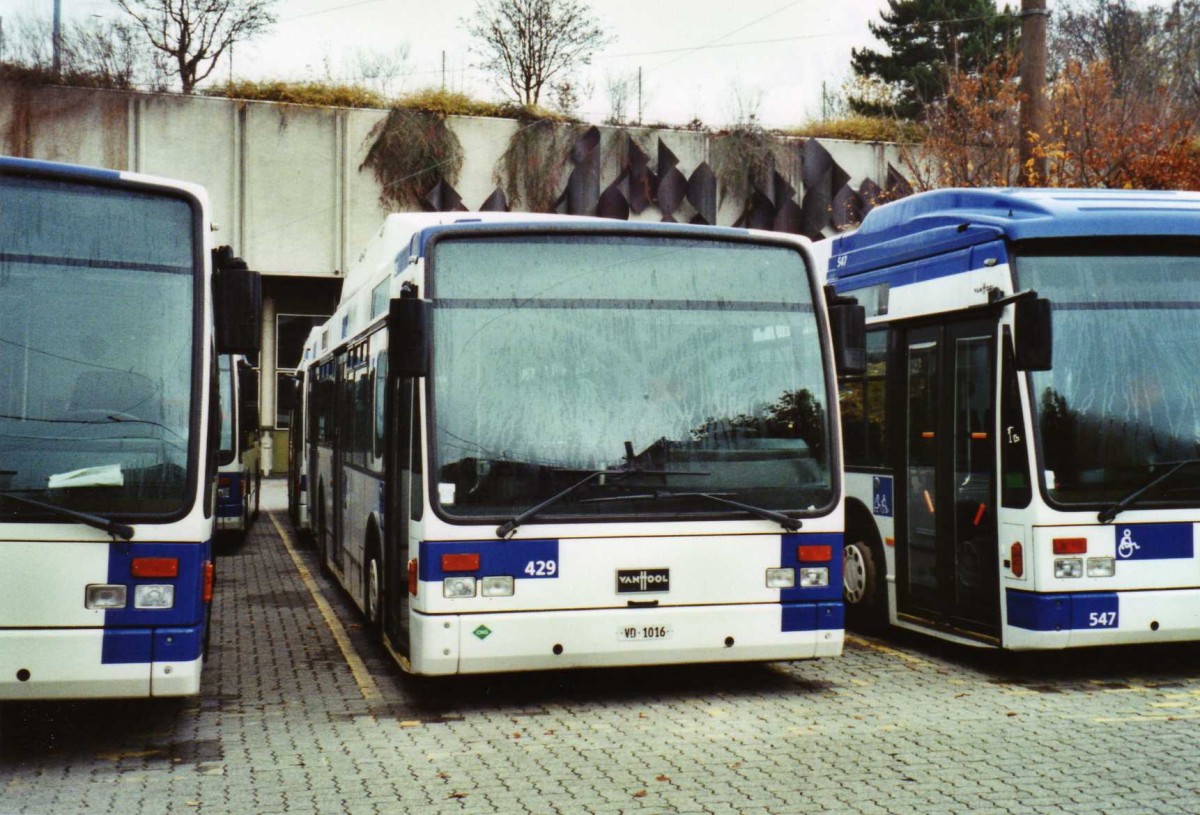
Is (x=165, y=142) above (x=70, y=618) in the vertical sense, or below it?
above

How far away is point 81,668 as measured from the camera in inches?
267

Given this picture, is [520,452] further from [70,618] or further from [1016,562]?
[1016,562]

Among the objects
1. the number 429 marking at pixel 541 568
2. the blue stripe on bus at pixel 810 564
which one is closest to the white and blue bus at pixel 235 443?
the number 429 marking at pixel 541 568

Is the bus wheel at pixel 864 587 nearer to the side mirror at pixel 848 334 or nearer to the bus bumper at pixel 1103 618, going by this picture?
the bus bumper at pixel 1103 618

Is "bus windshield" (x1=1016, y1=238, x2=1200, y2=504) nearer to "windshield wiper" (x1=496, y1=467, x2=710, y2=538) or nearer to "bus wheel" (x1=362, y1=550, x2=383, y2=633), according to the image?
"windshield wiper" (x1=496, y1=467, x2=710, y2=538)

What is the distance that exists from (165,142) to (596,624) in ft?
89.3

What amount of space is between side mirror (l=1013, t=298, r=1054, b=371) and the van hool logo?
97.1 inches

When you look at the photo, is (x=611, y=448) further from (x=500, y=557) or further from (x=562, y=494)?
(x=500, y=557)

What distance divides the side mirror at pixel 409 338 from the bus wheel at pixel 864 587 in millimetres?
4317

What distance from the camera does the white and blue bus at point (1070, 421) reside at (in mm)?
8547

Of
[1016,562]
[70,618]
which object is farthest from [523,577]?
[1016,562]

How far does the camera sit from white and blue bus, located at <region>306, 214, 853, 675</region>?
25.9ft

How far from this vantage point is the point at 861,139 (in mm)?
35844

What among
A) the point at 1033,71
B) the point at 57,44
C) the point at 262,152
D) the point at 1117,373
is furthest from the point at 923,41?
the point at 1117,373
